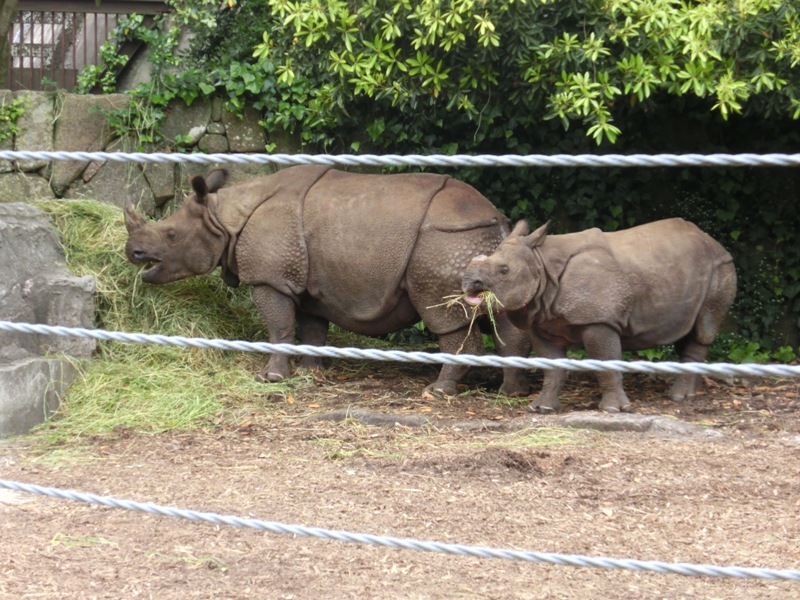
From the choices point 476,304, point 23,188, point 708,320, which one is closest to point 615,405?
point 708,320

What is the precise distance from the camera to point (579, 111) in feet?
23.4

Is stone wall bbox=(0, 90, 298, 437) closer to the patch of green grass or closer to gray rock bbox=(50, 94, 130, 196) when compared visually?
gray rock bbox=(50, 94, 130, 196)

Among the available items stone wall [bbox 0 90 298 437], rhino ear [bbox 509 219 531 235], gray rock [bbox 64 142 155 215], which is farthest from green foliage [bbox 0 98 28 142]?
rhino ear [bbox 509 219 531 235]

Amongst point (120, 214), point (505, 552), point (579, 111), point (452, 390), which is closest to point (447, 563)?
point (505, 552)

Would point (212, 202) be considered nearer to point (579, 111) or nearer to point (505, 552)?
point (579, 111)

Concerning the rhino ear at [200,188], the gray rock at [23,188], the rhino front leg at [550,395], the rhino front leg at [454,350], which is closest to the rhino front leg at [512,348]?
the rhino front leg at [454,350]

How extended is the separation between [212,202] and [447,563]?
Result: 4266 millimetres

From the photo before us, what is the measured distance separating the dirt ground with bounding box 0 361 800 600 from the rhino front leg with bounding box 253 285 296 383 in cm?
47

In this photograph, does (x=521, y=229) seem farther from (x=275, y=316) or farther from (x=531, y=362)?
(x=531, y=362)

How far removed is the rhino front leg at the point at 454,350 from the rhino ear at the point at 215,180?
6.82ft

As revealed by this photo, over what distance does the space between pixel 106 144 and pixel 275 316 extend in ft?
8.78

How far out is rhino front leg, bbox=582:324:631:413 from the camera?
6855 mm

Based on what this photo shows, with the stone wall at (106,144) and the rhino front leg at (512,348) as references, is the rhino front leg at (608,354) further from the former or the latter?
the stone wall at (106,144)

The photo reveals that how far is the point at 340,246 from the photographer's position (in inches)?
302
